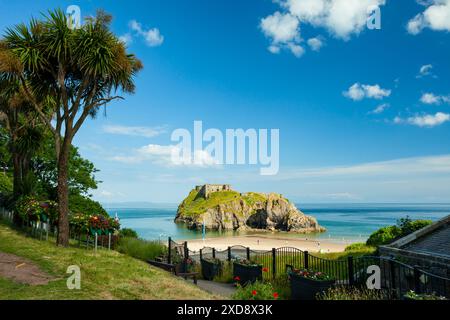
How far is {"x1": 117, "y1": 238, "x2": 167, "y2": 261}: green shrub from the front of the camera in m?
15.4

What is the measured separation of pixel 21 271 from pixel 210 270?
794cm

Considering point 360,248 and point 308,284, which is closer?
point 308,284

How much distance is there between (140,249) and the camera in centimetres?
1573

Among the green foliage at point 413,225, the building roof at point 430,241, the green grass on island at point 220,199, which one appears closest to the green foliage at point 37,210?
the building roof at point 430,241

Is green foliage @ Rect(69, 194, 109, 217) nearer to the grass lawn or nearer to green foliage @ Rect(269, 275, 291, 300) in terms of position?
the grass lawn

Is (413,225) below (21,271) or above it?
above

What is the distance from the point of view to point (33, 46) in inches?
510

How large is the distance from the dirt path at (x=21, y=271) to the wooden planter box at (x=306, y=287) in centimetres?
651

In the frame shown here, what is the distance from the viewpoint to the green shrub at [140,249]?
15401 mm

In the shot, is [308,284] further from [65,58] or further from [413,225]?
[413,225]

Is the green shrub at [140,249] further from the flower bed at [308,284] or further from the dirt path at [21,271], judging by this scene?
the flower bed at [308,284]

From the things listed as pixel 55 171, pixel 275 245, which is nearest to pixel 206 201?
pixel 275 245

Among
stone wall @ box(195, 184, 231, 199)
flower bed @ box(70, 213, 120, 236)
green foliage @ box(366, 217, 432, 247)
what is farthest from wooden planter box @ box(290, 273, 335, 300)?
stone wall @ box(195, 184, 231, 199)
